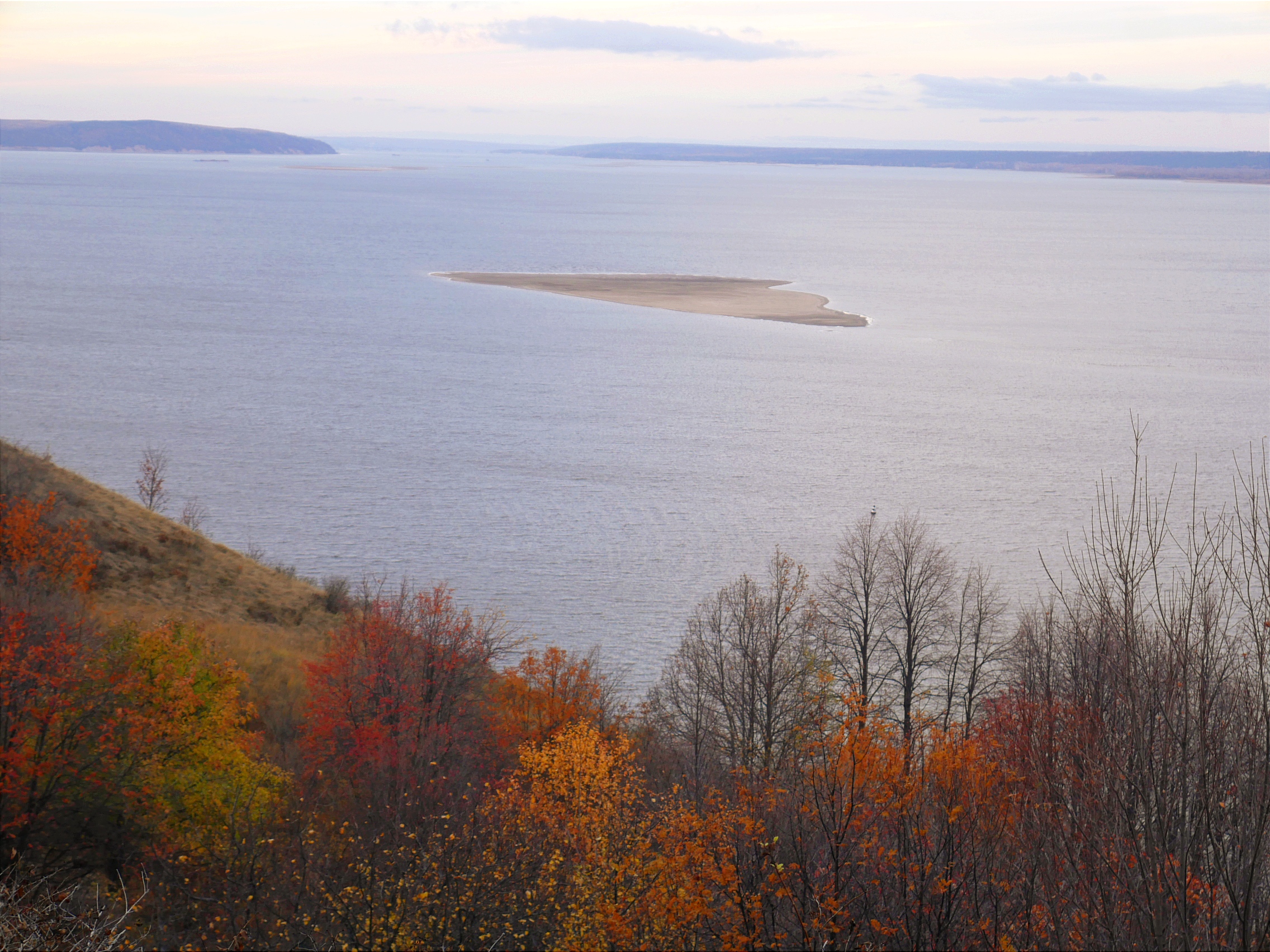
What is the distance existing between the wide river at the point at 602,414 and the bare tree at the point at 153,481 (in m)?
0.95

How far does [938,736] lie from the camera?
22.3m

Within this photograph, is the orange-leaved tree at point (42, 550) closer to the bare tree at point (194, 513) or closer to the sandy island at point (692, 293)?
the bare tree at point (194, 513)

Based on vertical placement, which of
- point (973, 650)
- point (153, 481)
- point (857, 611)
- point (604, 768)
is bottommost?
point (973, 650)

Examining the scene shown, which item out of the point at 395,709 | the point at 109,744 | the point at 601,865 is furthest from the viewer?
the point at 395,709

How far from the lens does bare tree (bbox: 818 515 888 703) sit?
125ft

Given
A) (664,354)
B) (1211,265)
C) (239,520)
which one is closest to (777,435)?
(664,354)

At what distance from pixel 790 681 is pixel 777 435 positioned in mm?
33836

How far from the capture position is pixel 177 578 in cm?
3678

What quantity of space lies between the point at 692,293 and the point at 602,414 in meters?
52.4

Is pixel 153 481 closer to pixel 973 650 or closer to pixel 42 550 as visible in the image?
pixel 42 550

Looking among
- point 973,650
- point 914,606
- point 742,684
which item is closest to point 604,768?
point 742,684

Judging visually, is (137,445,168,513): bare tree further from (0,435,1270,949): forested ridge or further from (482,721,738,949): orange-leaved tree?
(482,721,738,949): orange-leaved tree

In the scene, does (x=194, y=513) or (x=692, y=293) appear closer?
(x=194, y=513)

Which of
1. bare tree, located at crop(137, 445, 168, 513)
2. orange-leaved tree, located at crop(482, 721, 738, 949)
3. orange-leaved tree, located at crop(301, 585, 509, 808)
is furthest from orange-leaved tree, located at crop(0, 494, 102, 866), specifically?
bare tree, located at crop(137, 445, 168, 513)
